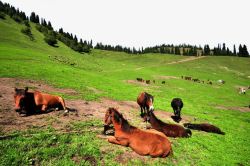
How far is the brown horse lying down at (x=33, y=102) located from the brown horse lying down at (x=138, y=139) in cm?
434

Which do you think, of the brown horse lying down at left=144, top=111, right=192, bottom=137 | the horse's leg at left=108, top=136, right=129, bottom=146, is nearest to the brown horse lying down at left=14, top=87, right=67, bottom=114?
the horse's leg at left=108, top=136, right=129, bottom=146

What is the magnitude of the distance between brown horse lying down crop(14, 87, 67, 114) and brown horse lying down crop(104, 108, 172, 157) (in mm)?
4338

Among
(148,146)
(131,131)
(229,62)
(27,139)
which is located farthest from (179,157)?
(229,62)

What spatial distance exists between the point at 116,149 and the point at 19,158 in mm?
3686

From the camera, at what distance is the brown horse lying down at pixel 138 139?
29.5ft

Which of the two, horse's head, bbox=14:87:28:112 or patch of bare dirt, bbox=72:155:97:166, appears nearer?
patch of bare dirt, bbox=72:155:97:166

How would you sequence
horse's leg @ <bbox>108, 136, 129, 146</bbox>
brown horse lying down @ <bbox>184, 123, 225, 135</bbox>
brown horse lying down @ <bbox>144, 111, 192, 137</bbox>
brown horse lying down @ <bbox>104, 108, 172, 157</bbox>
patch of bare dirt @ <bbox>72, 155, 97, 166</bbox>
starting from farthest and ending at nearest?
brown horse lying down @ <bbox>184, 123, 225, 135</bbox> → brown horse lying down @ <bbox>144, 111, 192, 137</bbox> → horse's leg @ <bbox>108, 136, 129, 146</bbox> → brown horse lying down @ <bbox>104, 108, 172, 157</bbox> → patch of bare dirt @ <bbox>72, 155, 97, 166</bbox>

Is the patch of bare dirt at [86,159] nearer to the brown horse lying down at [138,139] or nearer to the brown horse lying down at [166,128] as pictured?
the brown horse lying down at [138,139]

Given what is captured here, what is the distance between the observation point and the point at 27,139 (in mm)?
8297

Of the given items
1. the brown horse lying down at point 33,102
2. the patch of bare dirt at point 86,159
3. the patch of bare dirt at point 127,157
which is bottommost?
the patch of bare dirt at point 127,157

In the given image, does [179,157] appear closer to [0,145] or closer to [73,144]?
[73,144]

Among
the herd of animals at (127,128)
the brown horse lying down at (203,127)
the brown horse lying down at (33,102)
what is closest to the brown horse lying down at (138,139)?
the herd of animals at (127,128)

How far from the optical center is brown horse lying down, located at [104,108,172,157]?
29.5 feet

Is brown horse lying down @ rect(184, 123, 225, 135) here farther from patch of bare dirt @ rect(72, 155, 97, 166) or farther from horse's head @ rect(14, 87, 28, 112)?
horse's head @ rect(14, 87, 28, 112)
